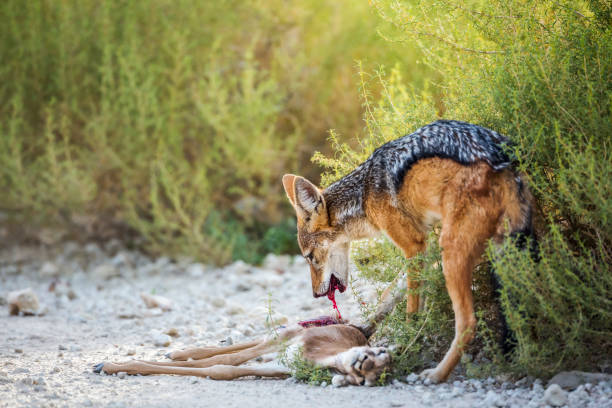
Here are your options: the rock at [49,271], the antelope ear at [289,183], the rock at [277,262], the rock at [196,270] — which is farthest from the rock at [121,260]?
the antelope ear at [289,183]

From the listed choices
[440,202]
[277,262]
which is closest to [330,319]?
[440,202]

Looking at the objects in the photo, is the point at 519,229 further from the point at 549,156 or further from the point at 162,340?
the point at 162,340

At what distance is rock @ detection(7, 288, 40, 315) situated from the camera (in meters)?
6.55

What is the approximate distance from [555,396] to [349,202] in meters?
2.00

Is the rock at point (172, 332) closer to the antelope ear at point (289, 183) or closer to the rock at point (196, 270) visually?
the antelope ear at point (289, 183)

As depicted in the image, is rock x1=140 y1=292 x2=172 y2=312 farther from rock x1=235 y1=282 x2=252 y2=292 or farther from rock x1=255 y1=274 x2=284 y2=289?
rock x1=255 y1=274 x2=284 y2=289

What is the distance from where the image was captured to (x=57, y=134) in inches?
391

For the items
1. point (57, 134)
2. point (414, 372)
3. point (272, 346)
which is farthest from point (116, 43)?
point (414, 372)

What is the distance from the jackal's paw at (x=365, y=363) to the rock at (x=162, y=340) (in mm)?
2191

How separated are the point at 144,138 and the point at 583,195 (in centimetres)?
→ 664

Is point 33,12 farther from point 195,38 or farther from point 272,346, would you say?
point 272,346

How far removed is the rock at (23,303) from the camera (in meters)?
6.55

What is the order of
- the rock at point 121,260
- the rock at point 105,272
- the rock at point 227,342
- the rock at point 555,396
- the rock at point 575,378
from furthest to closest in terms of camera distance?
the rock at point 121,260
the rock at point 105,272
the rock at point 227,342
the rock at point 575,378
the rock at point 555,396

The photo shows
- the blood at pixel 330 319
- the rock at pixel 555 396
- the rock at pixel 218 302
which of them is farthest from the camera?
the rock at pixel 218 302
